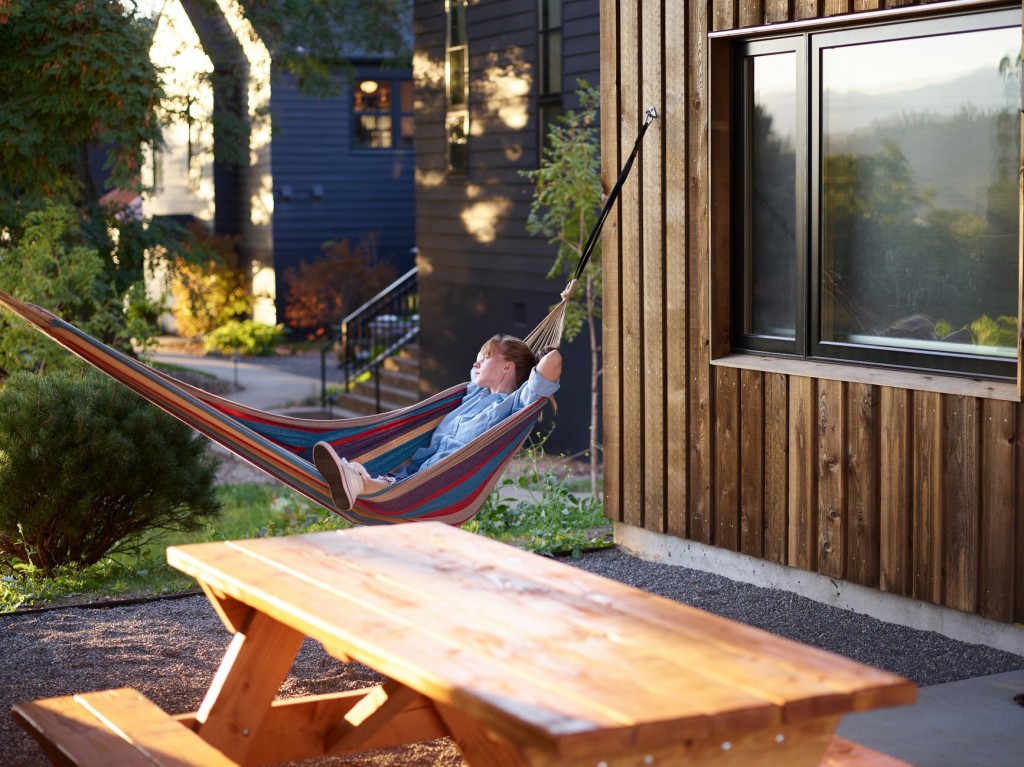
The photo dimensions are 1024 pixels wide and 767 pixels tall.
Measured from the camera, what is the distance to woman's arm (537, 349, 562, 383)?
16.6 feet

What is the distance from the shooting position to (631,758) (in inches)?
78.9

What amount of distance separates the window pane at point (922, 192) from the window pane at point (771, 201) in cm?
18

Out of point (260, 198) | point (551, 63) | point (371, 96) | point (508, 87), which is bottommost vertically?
point (260, 198)

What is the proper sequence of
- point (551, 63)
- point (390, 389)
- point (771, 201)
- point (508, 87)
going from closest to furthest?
point (771, 201) < point (551, 63) < point (508, 87) < point (390, 389)

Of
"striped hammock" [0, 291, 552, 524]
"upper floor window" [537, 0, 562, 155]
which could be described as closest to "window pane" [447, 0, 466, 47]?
"upper floor window" [537, 0, 562, 155]

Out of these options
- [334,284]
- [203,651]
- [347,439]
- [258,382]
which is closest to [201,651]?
[203,651]

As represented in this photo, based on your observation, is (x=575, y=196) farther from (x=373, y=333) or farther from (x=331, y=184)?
(x=331, y=184)

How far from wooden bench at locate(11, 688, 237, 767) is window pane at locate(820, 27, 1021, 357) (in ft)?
9.46

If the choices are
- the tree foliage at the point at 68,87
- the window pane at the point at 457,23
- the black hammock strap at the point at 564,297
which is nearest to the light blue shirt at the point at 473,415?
the black hammock strap at the point at 564,297

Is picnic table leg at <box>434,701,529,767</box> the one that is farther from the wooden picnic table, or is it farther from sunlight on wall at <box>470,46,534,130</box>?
sunlight on wall at <box>470,46,534,130</box>

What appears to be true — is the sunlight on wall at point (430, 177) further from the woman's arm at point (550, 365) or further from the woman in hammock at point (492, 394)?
the woman's arm at point (550, 365)

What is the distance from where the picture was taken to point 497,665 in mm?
2152

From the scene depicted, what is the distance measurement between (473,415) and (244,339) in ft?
47.2

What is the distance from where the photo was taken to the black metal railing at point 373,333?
50.4 feet
